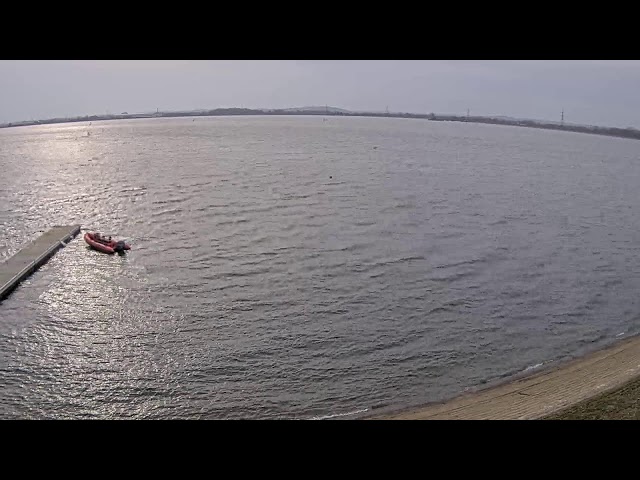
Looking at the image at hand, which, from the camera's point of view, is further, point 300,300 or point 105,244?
point 105,244

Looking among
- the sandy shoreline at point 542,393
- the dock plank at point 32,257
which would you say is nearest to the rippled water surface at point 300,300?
the dock plank at point 32,257

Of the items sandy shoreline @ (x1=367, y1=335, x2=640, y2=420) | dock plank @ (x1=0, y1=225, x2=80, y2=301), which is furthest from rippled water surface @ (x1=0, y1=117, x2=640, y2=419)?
sandy shoreline @ (x1=367, y1=335, x2=640, y2=420)

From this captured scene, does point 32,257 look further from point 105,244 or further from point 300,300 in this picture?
point 300,300

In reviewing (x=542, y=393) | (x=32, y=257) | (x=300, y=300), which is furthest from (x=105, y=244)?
(x=542, y=393)

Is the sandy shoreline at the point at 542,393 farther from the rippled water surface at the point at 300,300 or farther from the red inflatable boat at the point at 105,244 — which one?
the red inflatable boat at the point at 105,244
